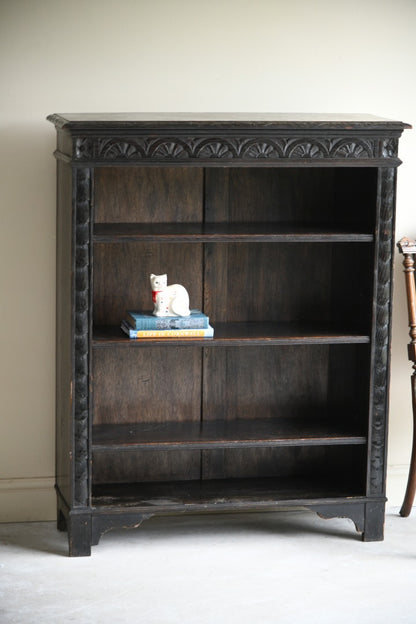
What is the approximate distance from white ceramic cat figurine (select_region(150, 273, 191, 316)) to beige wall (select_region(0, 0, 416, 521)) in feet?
1.65

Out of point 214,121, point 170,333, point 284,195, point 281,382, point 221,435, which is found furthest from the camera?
point 281,382

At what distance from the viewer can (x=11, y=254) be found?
3.79 metres

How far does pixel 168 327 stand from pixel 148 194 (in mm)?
545

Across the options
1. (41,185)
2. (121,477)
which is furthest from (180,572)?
(41,185)

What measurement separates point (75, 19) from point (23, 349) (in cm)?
128

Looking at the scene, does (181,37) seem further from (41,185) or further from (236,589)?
(236,589)

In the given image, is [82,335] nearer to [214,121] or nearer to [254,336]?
[254,336]

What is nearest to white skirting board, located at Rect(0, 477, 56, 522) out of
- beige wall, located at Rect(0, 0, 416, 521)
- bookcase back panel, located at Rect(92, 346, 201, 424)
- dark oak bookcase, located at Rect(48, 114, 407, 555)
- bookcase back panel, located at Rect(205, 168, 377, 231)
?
beige wall, located at Rect(0, 0, 416, 521)

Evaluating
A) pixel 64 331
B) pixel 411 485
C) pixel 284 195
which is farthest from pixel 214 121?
pixel 411 485

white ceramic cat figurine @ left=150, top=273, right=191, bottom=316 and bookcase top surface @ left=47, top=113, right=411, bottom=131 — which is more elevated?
bookcase top surface @ left=47, top=113, right=411, bottom=131

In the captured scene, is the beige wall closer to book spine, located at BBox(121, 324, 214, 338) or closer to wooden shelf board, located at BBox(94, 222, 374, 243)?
wooden shelf board, located at BBox(94, 222, 374, 243)

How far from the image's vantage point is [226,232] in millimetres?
3551

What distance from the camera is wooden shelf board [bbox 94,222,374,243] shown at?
11.2 ft

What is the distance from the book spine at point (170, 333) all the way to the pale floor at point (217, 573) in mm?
798
